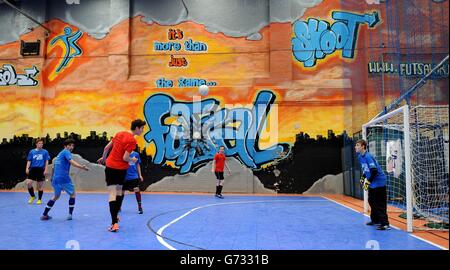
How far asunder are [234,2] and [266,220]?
1284cm

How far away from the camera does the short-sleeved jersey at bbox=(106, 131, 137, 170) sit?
6.76 metres

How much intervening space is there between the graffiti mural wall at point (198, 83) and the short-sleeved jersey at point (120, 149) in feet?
34.6

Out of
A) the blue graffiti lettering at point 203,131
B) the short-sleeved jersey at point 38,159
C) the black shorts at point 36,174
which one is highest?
the blue graffiti lettering at point 203,131

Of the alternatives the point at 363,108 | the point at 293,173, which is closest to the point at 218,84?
the point at 293,173

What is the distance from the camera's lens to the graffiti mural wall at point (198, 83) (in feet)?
55.8

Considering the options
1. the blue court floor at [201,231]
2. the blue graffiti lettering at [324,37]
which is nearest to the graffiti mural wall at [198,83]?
the blue graffiti lettering at [324,37]

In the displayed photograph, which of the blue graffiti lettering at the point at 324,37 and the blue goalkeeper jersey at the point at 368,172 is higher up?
the blue graffiti lettering at the point at 324,37

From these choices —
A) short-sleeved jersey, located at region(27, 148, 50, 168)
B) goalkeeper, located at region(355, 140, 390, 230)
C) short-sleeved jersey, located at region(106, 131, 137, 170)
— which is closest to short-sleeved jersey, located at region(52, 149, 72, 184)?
short-sleeved jersey, located at region(106, 131, 137, 170)

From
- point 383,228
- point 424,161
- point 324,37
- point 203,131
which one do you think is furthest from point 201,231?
point 324,37

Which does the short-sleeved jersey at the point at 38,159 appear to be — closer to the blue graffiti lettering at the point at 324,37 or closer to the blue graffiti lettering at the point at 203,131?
the blue graffiti lettering at the point at 203,131

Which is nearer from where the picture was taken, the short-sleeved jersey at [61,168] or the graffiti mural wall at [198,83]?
the short-sleeved jersey at [61,168]

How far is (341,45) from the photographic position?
17.5 metres
